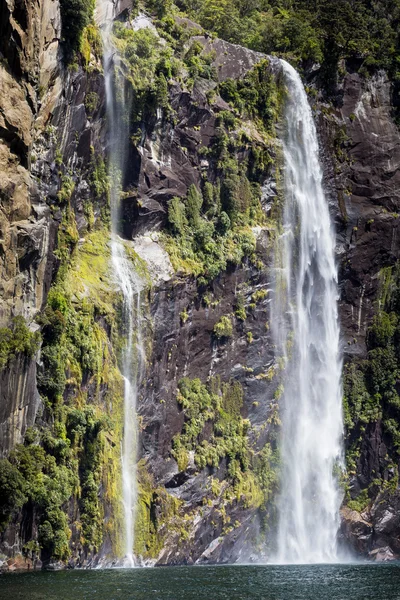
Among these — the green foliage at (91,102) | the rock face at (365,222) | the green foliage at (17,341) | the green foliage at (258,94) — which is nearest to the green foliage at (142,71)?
the green foliage at (91,102)

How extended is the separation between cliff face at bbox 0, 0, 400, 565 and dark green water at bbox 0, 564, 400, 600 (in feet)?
13.4

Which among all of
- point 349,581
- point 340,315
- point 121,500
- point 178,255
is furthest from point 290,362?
point 349,581

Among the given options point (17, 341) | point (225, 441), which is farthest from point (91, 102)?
point (225, 441)

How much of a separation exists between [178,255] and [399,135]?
25.4 metres

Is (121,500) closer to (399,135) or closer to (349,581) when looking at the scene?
(349,581)

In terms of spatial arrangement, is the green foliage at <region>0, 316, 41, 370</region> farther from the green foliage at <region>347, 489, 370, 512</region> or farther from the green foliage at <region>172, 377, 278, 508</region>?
the green foliage at <region>347, 489, 370, 512</region>

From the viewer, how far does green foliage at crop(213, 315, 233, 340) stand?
5797 centimetres

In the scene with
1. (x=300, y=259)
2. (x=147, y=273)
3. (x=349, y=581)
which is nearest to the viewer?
(x=349, y=581)

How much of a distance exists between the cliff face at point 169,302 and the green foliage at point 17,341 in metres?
0.28

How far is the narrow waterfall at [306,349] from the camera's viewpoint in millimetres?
61219

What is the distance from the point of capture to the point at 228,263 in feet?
194

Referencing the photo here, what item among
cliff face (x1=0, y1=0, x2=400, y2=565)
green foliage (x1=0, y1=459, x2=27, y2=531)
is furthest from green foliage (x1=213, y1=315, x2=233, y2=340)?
green foliage (x1=0, y1=459, x2=27, y2=531)

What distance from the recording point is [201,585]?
3741 centimetres

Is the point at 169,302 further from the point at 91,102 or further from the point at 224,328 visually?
the point at 91,102
